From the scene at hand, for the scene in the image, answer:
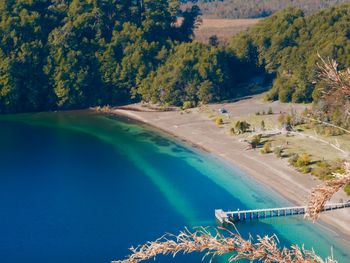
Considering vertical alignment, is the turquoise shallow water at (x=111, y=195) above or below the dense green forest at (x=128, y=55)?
below

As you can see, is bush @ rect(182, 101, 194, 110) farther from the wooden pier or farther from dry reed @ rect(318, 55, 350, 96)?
dry reed @ rect(318, 55, 350, 96)

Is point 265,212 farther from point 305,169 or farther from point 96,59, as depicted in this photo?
point 96,59

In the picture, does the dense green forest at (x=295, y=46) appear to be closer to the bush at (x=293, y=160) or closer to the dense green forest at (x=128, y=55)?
the dense green forest at (x=128, y=55)

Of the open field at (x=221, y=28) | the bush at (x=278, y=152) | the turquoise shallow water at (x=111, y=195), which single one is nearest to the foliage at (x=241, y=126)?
the turquoise shallow water at (x=111, y=195)

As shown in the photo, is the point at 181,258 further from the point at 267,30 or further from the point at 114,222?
the point at 267,30

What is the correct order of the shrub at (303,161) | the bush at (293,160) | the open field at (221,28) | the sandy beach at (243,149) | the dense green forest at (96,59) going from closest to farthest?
the sandy beach at (243,149)
the shrub at (303,161)
the bush at (293,160)
the dense green forest at (96,59)
the open field at (221,28)

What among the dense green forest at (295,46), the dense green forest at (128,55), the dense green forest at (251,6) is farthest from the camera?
the dense green forest at (251,6)
